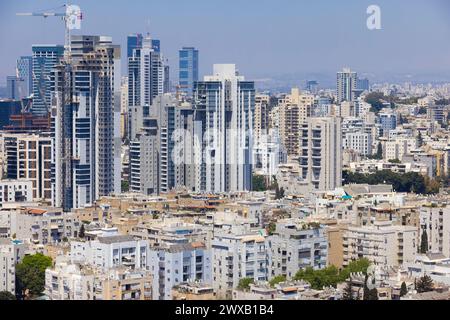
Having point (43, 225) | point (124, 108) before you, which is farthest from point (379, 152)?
point (43, 225)

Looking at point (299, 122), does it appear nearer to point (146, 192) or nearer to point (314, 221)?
point (146, 192)

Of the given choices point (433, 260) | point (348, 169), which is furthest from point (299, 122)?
point (433, 260)

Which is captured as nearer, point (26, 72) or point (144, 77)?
point (26, 72)

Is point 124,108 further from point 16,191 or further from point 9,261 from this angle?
point 9,261

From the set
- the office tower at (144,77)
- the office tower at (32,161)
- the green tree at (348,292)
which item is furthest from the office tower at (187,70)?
the green tree at (348,292)

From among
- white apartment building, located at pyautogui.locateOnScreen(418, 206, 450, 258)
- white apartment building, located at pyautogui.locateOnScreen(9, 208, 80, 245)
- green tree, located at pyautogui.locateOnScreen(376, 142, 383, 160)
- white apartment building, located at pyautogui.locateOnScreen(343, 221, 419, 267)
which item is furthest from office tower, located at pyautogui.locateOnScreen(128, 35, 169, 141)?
white apartment building, located at pyautogui.locateOnScreen(343, 221, 419, 267)
